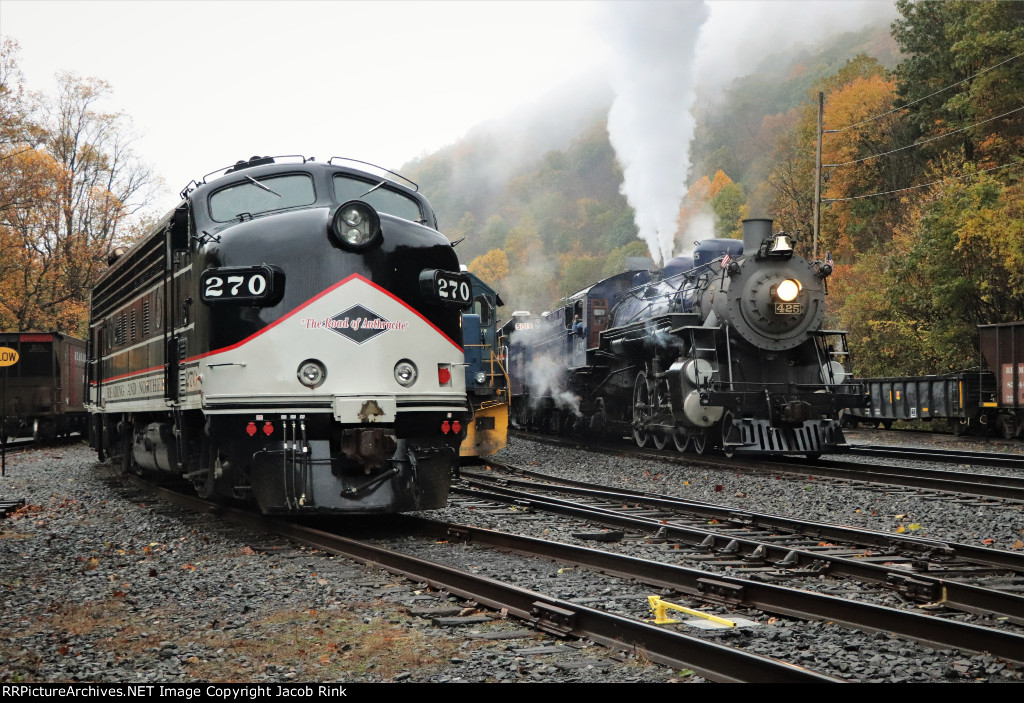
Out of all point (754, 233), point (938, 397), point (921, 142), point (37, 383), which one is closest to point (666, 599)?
point (754, 233)

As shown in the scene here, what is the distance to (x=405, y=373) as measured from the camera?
873 centimetres

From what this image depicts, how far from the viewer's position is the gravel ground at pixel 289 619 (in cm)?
464

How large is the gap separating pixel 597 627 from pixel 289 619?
6.30 feet

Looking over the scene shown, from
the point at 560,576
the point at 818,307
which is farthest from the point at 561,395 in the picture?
the point at 560,576

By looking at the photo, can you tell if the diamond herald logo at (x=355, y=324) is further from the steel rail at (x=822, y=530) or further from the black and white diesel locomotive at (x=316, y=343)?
the steel rail at (x=822, y=530)

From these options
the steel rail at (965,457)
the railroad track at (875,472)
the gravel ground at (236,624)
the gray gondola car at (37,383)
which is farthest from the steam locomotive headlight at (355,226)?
the gray gondola car at (37,383)

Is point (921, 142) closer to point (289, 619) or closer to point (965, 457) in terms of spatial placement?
point (965, 457)

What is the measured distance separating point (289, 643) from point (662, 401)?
12.8 metres

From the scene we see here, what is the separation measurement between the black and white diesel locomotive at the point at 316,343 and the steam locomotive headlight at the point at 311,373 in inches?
0.4

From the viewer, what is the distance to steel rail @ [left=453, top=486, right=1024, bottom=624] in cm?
559

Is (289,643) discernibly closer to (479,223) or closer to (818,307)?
(818,307)

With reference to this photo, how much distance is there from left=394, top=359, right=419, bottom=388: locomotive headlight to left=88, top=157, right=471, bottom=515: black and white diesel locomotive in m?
0.01

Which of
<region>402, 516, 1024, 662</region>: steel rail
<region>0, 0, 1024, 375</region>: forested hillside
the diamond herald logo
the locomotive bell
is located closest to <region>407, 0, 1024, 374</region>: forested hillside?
<region>0, 0, 1024, 375</region>: forested hillside

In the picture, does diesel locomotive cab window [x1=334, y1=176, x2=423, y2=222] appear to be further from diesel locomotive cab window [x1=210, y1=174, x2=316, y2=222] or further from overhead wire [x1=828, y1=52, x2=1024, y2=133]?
overhead wire [x1=828, y1=52, x2=1024, y2=133]
